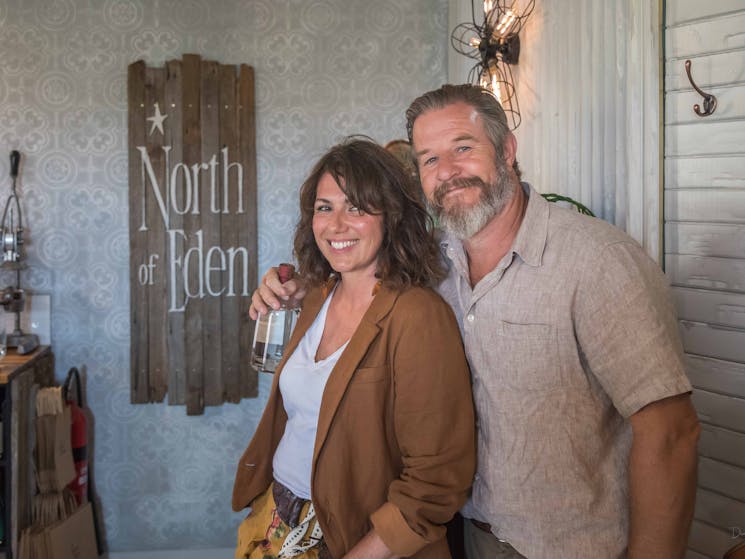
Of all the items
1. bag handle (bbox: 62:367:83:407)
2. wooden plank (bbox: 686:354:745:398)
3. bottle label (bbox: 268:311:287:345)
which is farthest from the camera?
bag handle (bbox: 62:367:83:407)

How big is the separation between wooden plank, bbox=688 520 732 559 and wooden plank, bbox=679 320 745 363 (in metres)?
0.39

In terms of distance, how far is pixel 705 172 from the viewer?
142 centimetres

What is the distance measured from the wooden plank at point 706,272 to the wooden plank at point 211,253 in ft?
6.59

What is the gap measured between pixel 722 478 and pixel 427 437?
0.72 metres

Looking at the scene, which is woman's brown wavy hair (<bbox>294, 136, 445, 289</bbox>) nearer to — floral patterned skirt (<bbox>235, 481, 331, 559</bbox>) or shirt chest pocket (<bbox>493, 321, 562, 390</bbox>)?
shirt chest pocket (<bbox>493, 321, 562, 390</bbox>)

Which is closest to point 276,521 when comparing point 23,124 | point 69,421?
point 69,421

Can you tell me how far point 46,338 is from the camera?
2832 millimetres

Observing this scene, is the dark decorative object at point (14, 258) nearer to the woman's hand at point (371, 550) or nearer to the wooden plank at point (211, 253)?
the wooden plank at point (211, 253)

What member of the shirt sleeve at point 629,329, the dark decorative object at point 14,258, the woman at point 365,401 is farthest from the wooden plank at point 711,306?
the dark decorative object at point 14,258

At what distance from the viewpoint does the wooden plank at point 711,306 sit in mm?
1354

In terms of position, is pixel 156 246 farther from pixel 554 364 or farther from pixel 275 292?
pixel 554 364

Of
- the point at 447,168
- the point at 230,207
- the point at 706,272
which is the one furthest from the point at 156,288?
the point at 706,272

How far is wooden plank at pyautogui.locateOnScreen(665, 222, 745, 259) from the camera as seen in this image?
1.35m

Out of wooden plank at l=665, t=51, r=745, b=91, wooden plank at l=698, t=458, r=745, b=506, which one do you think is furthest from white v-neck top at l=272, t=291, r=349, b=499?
wooden plank at l=665, t=51, r=745, b=91
